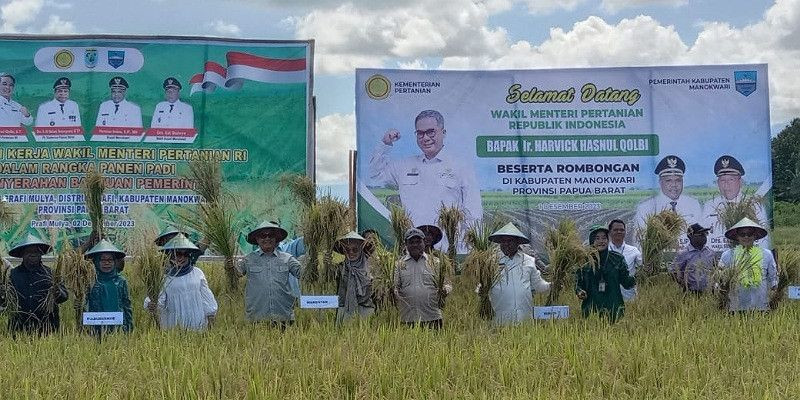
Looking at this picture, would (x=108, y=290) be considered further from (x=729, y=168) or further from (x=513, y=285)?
(x=729, y=168)

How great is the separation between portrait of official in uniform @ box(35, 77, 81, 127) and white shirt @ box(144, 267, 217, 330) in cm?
601

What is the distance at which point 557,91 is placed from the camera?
1205cm

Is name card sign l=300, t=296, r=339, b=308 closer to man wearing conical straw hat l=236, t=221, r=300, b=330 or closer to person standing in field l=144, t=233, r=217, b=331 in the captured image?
man wearing conical straw hat l=236, t=221, r=300, b=330

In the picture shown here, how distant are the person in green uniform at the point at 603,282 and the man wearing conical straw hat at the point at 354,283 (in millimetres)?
1789

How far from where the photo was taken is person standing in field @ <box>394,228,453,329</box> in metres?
7.17

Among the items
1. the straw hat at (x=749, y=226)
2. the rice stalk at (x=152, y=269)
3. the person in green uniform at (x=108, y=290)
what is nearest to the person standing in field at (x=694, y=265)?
the straw hat at (x=749, y=226)

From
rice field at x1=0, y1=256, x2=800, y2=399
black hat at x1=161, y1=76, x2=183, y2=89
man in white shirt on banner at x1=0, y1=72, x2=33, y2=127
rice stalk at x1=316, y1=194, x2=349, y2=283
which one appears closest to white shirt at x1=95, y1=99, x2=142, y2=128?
black hat at x1=161, y1=76, x2=183, y2=89

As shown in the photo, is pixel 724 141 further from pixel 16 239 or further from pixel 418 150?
pixel 16 239

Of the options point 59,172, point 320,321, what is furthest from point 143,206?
point 320,321

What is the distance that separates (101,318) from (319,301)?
1.69 metres

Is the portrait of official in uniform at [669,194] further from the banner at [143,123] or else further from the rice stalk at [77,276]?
the rice stalk at [77,276]

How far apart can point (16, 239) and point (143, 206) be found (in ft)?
5.87

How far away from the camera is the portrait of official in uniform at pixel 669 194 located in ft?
38.6

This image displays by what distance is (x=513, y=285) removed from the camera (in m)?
7.28
